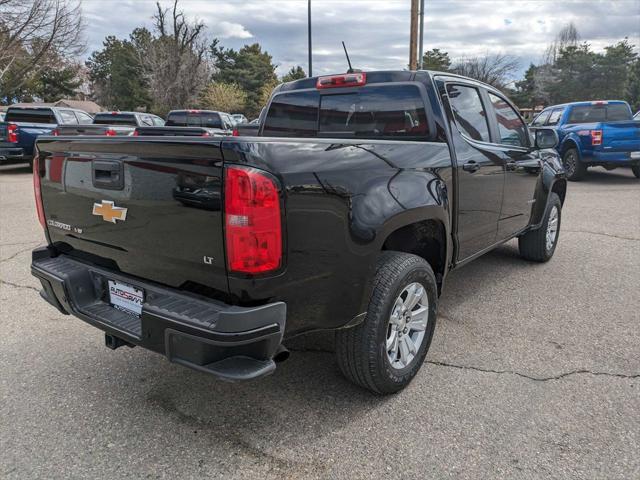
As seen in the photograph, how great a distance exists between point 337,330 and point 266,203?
90 centimetres

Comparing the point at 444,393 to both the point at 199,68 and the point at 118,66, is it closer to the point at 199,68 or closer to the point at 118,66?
the point at 199,68

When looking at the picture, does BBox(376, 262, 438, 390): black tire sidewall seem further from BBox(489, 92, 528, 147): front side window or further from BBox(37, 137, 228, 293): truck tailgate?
BBox(489, 92, 528, 147): front side window

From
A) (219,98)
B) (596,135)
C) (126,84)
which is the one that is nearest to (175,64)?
(219,98)

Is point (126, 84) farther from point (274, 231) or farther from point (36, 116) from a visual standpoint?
point (274, 231)

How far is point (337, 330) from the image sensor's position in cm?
258

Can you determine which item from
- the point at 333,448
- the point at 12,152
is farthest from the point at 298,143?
the point at 12,152

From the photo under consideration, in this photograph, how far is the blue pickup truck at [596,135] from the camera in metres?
11.0

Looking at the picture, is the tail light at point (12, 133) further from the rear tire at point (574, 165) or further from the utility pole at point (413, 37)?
the rear tire at point (574, 165)

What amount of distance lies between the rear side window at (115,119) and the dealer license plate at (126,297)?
13.5 m

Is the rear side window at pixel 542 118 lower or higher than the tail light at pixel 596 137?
higher

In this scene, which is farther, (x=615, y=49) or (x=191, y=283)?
(x=615, y=49)

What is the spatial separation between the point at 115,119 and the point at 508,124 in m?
13.7

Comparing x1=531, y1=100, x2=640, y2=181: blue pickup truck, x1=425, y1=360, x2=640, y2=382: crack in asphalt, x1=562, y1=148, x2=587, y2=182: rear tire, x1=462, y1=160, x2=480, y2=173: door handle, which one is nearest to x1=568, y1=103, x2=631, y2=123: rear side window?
x1=531, y1=100, x2=640, y2=181: blue pickup truck

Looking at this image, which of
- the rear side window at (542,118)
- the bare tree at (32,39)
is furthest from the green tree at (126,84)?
the rear side window at (542,118)
